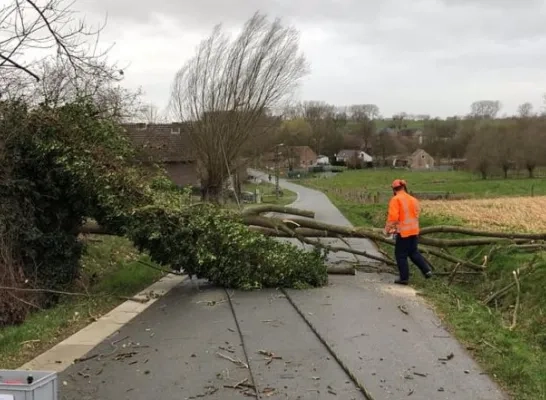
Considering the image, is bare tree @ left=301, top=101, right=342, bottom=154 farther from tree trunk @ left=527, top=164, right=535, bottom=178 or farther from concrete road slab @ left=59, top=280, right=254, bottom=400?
concrete road slab @ left=59, top=280, right=254, bottom=400

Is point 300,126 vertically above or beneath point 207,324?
above

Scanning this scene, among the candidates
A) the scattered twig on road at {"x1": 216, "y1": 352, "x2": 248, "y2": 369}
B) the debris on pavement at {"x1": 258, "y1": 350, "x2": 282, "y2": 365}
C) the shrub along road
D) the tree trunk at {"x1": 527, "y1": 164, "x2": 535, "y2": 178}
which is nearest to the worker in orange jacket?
the shrub along road

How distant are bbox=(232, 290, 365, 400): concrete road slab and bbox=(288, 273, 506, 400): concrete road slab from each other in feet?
0.66

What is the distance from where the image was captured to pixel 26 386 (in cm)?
365

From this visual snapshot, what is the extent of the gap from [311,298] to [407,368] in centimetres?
381

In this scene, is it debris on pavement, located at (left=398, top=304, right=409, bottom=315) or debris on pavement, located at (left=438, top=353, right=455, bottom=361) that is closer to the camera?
debris on pavement, located at (left=438, top=353, right=455, bottom=361)

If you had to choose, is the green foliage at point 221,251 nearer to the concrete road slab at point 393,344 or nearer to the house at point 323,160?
the concrete road slab at point 393,344

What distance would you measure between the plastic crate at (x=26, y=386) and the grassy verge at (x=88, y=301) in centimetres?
324

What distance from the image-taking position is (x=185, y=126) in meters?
41.2

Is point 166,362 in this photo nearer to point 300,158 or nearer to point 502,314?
point 502,314

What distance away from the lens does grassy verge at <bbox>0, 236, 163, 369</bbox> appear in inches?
305

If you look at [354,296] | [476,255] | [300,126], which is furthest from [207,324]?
[300,126]

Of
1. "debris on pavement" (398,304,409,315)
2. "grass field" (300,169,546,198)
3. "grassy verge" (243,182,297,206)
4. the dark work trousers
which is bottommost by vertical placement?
"grassy verge" (243,182,297,206)

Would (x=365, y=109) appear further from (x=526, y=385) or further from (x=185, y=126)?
(x=526, y=385)
